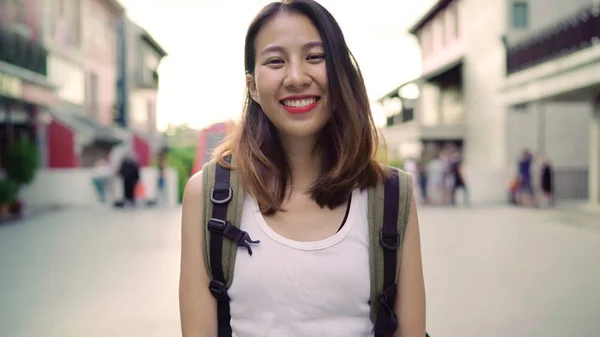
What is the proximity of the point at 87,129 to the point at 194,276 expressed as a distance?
2159 centimetres

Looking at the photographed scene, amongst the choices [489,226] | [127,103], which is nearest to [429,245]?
[489,226]

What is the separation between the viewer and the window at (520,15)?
2075 centimetres

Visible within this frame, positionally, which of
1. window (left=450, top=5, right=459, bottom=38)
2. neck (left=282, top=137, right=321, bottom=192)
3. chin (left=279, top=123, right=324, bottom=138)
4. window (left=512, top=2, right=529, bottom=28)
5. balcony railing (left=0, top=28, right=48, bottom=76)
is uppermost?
window (left=450, top=5, right=459, bottom=38)

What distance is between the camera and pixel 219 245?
138cm

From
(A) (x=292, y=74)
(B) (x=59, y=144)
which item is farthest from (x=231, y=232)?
(B) (x=59, y=144)

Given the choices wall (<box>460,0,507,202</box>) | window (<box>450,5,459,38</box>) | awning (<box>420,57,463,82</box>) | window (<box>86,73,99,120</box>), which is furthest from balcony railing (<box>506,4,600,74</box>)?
window (<box>86,73,99,120</box>)

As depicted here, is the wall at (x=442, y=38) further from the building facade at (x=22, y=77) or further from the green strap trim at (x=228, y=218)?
the green strap trim at (x=228, y=218)

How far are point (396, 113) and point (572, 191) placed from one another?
48.8 feet

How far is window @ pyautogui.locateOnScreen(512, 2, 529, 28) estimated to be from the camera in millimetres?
20750

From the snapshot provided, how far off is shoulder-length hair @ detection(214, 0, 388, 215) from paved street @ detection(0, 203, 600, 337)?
2.90 meters

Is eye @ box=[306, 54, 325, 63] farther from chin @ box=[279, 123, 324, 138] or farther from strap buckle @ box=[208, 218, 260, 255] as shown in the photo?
strap buckle @ box=[208, 218, 260, 255]

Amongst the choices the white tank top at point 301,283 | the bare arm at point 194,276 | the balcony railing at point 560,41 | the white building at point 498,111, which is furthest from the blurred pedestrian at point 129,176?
the white tank top at point 301,283

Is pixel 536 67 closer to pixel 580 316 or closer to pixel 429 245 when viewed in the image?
pixel 429 245

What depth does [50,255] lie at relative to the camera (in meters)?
7.49
